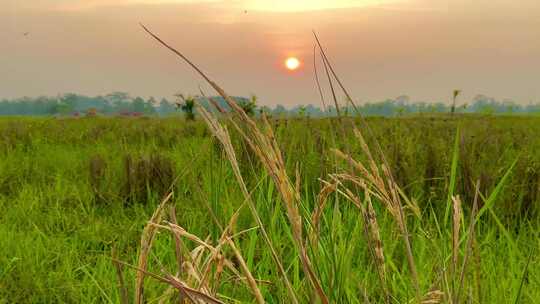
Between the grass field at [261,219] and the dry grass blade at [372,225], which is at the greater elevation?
the dry grass blade at [372,225]

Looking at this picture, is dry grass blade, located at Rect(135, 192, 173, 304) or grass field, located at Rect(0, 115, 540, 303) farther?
grass field, located at Rect(0, 115, 540, 303)

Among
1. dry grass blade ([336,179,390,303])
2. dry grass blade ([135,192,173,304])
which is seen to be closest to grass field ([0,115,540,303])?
dry grass blade ([336,179,390,303])

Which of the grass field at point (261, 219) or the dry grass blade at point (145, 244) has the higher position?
the dry grass blade at point (145, 244)

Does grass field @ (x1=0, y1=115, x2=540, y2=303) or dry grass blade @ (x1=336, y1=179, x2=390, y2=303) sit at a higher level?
dry grass blade @ (x1=336, y1=179, x2=390, y2=303)

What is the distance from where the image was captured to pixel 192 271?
2.44ft

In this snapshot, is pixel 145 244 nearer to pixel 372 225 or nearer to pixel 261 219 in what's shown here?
pixel 372 225

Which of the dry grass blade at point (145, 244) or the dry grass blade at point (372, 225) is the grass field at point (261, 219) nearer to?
the dry grass blade at point (372, 225)

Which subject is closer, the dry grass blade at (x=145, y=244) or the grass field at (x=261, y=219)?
the dry grass blade at (x=145, y=244)

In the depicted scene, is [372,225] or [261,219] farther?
[261,219]

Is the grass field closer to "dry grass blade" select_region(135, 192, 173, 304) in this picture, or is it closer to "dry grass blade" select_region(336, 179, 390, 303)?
"dry grass blade" select_region(336, 179, 390, 303)

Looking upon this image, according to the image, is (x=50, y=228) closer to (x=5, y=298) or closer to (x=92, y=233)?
(x=92, y=233)

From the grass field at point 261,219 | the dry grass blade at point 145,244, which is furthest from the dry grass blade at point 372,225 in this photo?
the dry grass blade at point 145,244

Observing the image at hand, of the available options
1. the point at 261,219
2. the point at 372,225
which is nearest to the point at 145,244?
the point at 372,225

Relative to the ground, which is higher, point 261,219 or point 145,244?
point 145,244
